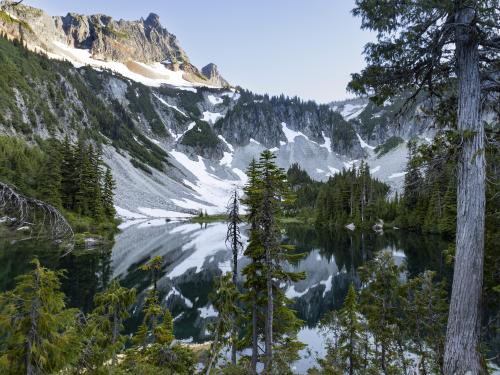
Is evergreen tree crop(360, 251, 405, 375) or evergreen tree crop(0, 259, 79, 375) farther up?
evergreen tree crop(0, 259, 79, 375)

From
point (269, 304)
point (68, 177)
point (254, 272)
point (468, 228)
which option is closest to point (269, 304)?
point (269, 304)

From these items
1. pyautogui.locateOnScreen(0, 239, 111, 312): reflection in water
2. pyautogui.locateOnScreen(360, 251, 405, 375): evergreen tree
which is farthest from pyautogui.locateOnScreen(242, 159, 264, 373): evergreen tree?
pyautogui.locateOnScreen(0, 239, 111, 312): reflection in water

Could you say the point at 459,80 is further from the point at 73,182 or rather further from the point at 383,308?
the point at 73,182

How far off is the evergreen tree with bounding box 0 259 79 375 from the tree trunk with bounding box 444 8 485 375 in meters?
7.02

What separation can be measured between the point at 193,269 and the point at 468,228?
39.1 m

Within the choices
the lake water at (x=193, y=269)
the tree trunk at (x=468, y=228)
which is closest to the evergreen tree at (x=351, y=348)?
the lake water at (x=193, y=269)

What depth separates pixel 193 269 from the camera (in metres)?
43.2

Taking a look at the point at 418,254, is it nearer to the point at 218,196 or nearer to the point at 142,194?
the point at 142,194

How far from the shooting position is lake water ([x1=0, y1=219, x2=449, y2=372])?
28.0 meters

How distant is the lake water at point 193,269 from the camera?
28.0m

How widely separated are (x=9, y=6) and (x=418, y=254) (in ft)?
165

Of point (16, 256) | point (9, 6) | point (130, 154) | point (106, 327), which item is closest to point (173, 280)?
point (16, 256)

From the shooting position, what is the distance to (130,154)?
493 ft

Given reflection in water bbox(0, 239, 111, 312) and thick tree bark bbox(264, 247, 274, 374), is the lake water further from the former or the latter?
thick tree bark bbox(264, 247, 274, 374)
